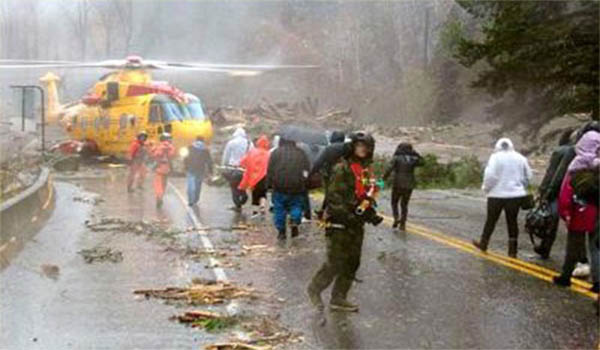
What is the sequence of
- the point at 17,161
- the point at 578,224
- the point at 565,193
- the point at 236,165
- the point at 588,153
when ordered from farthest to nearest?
the point at 17,161 → the point at 236,165 → the point at 565,193 → the point at 578,224 → the point at 588,153

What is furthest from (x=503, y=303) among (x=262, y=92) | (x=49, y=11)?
(x=262, y=92)

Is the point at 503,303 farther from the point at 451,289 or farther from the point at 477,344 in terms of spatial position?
the point at 477,344

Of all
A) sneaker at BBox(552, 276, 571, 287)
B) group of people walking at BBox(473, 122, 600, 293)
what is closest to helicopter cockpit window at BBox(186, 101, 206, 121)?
group of people walking at BBox(473, 122, 600, 293)

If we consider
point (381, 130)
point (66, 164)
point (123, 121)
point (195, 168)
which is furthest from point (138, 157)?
point (381, 130)

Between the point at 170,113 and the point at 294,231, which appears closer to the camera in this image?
the point at 294,231

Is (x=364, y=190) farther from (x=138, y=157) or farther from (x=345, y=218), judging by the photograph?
(x=138, y=157)

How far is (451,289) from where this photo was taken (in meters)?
9.45

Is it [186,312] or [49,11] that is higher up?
[49,11]

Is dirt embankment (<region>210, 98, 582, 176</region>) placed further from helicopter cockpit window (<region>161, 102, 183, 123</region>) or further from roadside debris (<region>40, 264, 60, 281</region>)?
roadside debris (<region>40, 264, 60, 281</region>)

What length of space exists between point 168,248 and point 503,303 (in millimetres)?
5304

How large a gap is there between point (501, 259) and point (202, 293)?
4.22m

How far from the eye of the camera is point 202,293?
908 cm

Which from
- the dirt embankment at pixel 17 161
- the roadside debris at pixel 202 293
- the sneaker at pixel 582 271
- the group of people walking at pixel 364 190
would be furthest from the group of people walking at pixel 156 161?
the sneaker at pixel 582 271

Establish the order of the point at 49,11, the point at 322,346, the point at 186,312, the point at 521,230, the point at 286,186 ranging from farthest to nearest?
the point at 49,11 < the point at 521,230 < the point at 286,186 < the point at 186,312 < the point at 322,346
